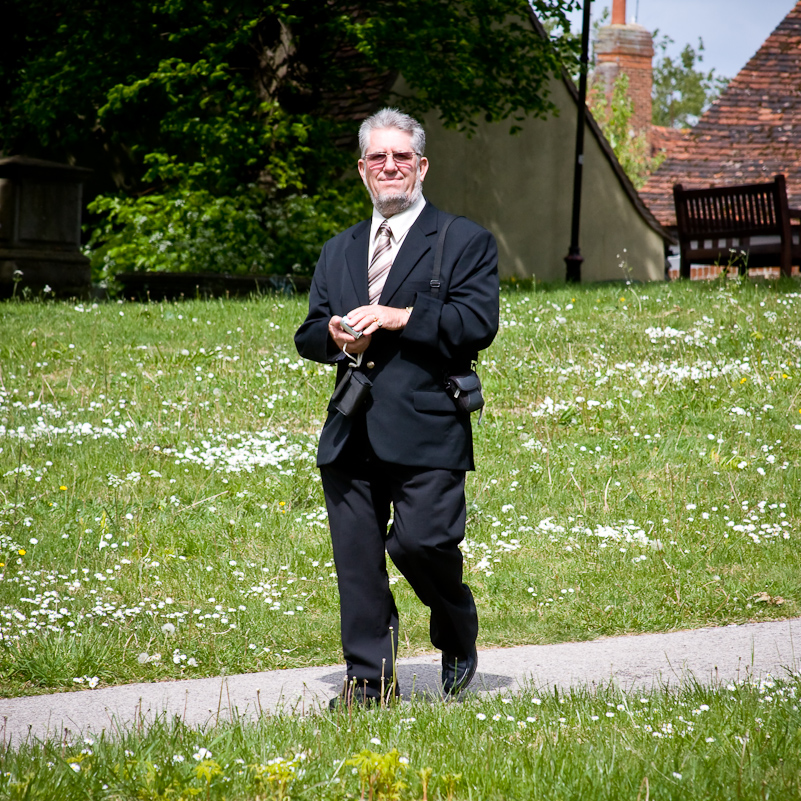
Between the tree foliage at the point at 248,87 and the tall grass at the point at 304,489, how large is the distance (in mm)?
4896

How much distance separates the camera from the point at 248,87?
55.9ft

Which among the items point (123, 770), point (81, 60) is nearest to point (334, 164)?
point (81, 60)

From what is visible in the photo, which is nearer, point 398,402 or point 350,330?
point 350,330

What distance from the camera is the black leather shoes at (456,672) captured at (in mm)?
4238

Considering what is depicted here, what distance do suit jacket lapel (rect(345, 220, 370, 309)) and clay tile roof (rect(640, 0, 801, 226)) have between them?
2434cm

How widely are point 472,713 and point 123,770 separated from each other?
1.27 metres

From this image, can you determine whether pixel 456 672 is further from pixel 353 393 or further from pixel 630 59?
pixel 630 59

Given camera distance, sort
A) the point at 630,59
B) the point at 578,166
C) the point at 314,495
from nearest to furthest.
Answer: the point at 314,495 < the point at 578,166 < the point at 630,59

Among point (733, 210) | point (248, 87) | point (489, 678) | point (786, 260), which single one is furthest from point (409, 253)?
point (248, 87)

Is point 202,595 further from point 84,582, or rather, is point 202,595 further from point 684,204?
point 684,204

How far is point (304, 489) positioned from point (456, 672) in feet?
11.0

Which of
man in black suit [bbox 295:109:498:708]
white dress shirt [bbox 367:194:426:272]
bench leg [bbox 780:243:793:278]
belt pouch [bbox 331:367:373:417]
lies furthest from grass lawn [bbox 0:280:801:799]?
bench leg [bbox 780:243:793:278]

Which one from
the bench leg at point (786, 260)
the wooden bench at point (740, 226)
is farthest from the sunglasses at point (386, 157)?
the bench leg at point (786, 260)

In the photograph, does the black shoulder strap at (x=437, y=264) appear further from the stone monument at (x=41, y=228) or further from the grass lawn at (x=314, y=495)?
the stone monument at (x=41, y=228)
